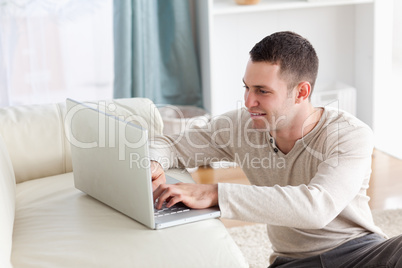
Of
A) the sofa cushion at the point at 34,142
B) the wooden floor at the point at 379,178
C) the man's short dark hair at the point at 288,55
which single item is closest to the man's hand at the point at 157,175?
the man's short dark hair at the point at 288,55

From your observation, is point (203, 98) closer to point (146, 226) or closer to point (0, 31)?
point (0, 31)

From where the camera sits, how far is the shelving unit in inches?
134

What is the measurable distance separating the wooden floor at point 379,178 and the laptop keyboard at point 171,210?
1.14 metres

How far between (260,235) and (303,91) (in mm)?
993

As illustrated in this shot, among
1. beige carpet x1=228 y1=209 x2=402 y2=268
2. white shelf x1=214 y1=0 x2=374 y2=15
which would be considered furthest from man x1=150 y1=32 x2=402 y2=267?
white shelf x1=214 y1=0 x2=374 y2=15

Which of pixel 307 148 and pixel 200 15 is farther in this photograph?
pixel 200 15

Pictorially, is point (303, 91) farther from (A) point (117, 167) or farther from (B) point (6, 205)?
(B) point (6, 205)

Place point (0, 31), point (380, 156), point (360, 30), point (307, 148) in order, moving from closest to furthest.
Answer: point (307, 148) < point (0, 31) < point (380, 156) < point (360, 30)

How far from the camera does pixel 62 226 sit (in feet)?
5.41

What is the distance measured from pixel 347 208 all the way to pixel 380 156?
6.38 feet

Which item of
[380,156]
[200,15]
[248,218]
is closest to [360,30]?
[380,156]

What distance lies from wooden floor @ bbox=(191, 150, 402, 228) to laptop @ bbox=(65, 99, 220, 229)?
3.49 ft

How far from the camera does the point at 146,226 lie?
1.56 m

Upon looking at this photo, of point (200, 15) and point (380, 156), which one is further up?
point (200, 15)
